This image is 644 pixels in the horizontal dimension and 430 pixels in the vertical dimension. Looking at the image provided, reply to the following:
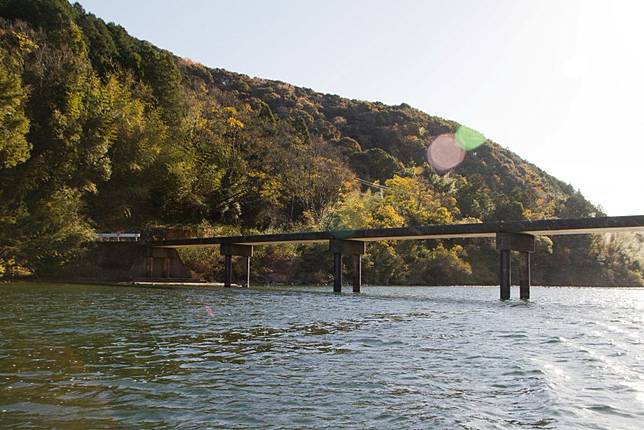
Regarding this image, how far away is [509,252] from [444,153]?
348 ft

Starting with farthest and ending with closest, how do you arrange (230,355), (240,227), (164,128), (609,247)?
(609,247) < (240,227) < (164,128) < (230,355)

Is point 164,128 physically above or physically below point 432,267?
above

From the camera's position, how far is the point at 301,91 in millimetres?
162875

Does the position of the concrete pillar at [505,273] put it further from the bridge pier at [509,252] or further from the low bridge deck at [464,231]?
the low bridge deck at [464,231]

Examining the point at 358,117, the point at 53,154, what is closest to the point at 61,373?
the point at 53,154

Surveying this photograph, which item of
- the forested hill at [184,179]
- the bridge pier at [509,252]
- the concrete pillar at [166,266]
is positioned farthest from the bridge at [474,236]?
the forested hill at [184,179]

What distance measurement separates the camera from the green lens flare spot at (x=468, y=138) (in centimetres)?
14450

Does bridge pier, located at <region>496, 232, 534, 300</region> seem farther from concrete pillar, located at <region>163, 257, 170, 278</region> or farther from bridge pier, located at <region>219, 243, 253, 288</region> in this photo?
concrete pillar, located at <region>163, 257, 170, 278</region>

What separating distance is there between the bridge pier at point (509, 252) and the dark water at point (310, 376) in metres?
20.1

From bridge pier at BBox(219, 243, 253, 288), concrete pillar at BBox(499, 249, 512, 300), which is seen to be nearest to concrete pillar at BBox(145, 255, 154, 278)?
bridge pier at BBox(219, 243, 253, 288)

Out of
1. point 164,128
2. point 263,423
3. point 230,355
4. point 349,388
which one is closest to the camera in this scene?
point 263,423

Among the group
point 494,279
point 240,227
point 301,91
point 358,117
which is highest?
point 301,91

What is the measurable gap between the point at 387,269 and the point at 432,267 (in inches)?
361

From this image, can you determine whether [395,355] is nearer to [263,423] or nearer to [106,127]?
[263,423]
